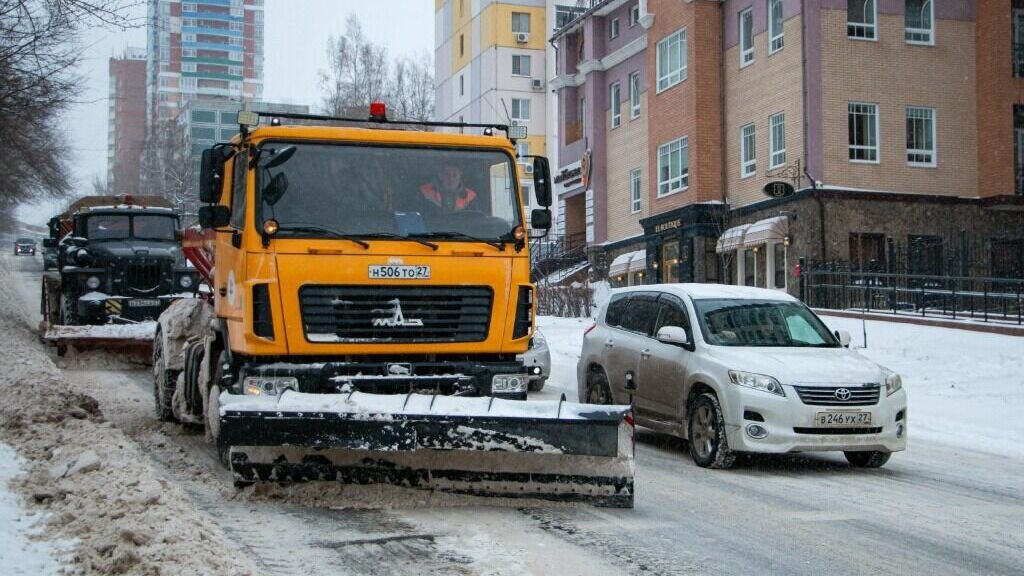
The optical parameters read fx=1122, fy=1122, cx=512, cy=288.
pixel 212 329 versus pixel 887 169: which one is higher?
pixel 887 169

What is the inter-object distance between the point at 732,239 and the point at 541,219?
2331 cm

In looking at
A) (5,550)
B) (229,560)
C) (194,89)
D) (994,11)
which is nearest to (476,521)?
(229,560)

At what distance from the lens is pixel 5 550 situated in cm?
579

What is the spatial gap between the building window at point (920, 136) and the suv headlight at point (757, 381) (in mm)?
22070

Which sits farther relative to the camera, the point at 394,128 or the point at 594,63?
the point at 594,63

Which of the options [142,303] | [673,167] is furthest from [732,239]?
[142,303]

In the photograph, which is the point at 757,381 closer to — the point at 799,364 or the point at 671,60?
the point at 799,364

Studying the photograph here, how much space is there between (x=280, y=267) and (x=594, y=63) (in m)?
36.3

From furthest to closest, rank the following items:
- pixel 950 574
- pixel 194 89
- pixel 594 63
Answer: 1. pixel 194 89
2. pixel 594 63
3. pixel 950 574

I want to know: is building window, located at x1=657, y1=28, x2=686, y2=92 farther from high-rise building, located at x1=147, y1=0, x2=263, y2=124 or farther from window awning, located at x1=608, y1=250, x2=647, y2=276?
high-rise building, located at x1=147, y1=0, x2=263, y2=124

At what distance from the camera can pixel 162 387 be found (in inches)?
484

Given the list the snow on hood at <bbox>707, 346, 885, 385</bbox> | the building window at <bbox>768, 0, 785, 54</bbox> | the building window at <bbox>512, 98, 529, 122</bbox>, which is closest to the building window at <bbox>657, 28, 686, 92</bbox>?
the building window at <bbox>768, 0, 785, 54</bbox>

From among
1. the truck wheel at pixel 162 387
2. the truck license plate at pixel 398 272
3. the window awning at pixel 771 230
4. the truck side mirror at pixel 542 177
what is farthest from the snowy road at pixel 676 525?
the window awning at pixel 771 230

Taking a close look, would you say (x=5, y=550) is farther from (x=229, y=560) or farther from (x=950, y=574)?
(x=950, y=574)
